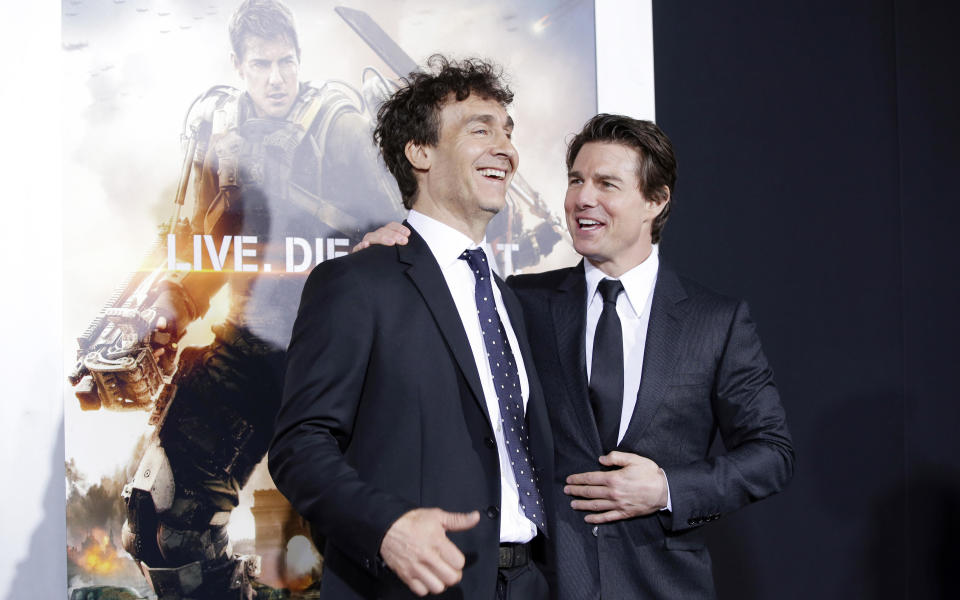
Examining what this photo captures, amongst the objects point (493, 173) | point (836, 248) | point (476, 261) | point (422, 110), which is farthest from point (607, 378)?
point (836, 248)

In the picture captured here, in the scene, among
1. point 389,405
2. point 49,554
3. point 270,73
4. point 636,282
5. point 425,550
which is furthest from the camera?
point 270,73

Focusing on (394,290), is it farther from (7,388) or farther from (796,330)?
(796,330)

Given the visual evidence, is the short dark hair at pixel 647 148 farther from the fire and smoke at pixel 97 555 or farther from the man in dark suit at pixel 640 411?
A: the fire and smoke at pixel 97 555

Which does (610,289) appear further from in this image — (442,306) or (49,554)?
(49,554)

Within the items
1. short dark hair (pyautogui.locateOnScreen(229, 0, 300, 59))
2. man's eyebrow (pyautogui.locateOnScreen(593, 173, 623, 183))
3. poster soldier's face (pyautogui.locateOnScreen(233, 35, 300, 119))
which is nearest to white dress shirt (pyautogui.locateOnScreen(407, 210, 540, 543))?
man's eyebrow (pyautogui.locateOnScreen(593, 173, 623, 183))

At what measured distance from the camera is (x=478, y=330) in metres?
1.84

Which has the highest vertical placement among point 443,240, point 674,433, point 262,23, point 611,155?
point 262,23

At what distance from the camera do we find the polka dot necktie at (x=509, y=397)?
1.76 m

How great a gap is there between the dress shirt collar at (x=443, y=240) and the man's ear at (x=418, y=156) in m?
0.15

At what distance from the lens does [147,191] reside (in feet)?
8.44

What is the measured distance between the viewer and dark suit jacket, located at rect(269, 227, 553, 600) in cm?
159

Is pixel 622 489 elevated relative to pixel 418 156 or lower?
lower

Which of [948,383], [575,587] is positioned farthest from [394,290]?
[948,383]

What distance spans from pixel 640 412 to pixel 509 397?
368mm
